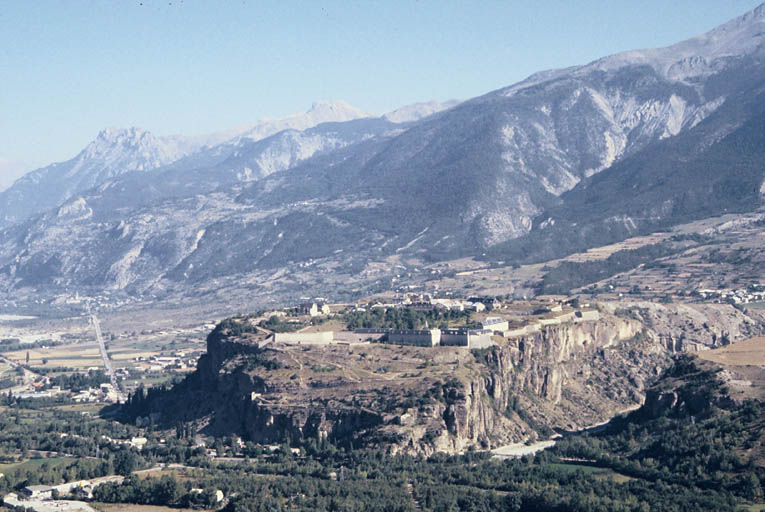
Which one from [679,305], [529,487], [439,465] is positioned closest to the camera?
[529,487]

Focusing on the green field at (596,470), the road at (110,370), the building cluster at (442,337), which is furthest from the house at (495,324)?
the road at (110,370)

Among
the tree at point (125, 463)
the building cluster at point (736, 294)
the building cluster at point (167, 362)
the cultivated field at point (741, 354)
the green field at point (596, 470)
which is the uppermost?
the tree at point (125, 463)

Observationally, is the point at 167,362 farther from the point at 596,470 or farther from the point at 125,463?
the point at 596,470

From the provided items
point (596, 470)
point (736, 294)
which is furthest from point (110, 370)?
point (596, 470)

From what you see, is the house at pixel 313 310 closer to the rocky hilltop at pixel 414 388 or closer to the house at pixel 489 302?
the rocky hilltop at pixel 414 388

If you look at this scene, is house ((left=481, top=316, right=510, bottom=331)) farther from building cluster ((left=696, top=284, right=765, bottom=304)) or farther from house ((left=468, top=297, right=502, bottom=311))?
building cluster ((left=696, top=284, right=765, bottom=304))

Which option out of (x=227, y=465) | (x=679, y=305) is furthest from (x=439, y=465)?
(x=679, y=305)

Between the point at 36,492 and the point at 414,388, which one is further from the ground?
the point at 414,388

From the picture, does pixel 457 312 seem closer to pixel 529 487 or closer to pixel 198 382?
pixel 198 382

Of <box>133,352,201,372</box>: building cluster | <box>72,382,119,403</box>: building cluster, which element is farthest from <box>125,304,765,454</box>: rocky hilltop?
<box>133,352,201,372</box>: building cluster
